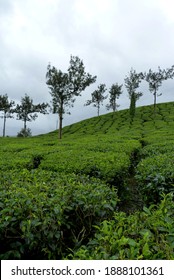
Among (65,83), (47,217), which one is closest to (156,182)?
(47,217)

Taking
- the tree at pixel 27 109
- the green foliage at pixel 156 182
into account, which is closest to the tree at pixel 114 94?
the tree at pixel 27 109

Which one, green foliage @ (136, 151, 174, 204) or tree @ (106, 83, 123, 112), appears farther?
tree @ (106, 83, 123, 112)

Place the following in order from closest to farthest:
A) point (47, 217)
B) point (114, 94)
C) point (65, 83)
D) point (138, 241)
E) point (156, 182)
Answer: point (138, 241) < point (47, 217) < point (156, 182) < point (65, 83) < point (114, 94)

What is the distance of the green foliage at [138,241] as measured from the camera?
2.51m

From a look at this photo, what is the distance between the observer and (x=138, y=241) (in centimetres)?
296

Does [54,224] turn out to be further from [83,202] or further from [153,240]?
[153,240]

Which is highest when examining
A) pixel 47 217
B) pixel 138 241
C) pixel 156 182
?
pixel 156 182

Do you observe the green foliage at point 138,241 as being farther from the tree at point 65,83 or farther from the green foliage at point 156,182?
A: the tree at point 65,83

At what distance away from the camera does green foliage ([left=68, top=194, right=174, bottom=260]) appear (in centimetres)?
251

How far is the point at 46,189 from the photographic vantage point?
15.1 feet

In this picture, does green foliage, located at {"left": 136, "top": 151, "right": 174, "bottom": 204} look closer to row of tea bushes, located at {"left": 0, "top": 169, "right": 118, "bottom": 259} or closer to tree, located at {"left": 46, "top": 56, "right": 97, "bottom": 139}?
row of tea bushes, located at {"left": 0, "top": 169, "right": 118, "bottom": 259}

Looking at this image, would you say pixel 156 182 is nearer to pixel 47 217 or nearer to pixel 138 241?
pixel 138 241

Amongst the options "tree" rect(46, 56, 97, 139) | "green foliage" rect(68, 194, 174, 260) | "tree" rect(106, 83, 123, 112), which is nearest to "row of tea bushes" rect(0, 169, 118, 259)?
"green foliage" rect(68, 194, 174, 260)
